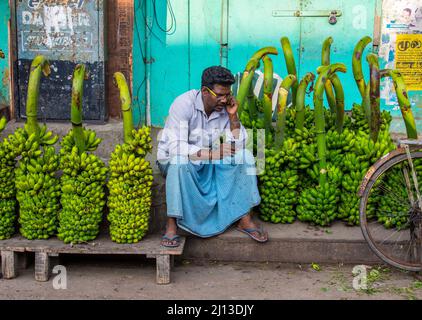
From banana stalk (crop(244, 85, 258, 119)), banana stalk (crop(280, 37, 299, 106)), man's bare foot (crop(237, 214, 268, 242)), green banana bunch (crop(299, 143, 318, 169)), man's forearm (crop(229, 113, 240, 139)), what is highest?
banana stalk (crop(280, 37, 299, 106))

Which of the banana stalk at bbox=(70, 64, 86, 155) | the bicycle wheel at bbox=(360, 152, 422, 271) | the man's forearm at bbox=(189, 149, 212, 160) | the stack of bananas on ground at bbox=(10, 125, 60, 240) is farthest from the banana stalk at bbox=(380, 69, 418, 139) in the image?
the stack of bananas on ground at bbox=(10, 125, 60, 240)

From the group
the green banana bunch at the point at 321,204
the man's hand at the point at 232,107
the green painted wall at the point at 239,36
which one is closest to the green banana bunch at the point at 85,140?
the man's hand at the point at 232,107

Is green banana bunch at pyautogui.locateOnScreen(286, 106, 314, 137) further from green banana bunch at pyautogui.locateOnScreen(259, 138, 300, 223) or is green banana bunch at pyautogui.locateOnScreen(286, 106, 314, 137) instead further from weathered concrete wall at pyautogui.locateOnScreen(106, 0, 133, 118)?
weathered concrete wall at pyautogui.locateOnScreen(106, 0, 133, 118)

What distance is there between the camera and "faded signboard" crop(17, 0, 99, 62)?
22.4ft

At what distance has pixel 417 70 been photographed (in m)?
7.45

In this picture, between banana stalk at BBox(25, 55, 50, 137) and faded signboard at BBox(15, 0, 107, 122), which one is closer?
banana stalk at BBox(25, 55, 50, 137)

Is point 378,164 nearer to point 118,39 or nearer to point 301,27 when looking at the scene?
point 301,27

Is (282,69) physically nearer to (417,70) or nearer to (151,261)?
(417,70)

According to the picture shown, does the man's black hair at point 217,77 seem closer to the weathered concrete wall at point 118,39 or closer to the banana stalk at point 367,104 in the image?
the banana stalk at point 367,104

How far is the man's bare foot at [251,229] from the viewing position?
5192mm

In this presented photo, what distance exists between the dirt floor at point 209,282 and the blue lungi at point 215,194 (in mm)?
342

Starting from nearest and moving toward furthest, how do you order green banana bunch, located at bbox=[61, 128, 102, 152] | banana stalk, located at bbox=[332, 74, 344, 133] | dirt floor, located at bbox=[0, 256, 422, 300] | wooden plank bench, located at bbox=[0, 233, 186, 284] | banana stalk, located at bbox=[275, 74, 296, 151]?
1. dirt floor, located at bbox=[0, 256, 422, 300]
2. wooden plank bench, located at bbox=[0, 233, 186, 284]
3. green banana bunch, located at bbox=[61, 128, 102, 152]
4. banana stalk, located at bbox=[275, 74, 296, 151]
5. banana stalk, located at bbox=[332, 74, 344, 133]

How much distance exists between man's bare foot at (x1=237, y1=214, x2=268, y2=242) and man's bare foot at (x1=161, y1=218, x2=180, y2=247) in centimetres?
54

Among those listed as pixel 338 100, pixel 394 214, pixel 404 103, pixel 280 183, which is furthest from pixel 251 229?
pixel 404 103
